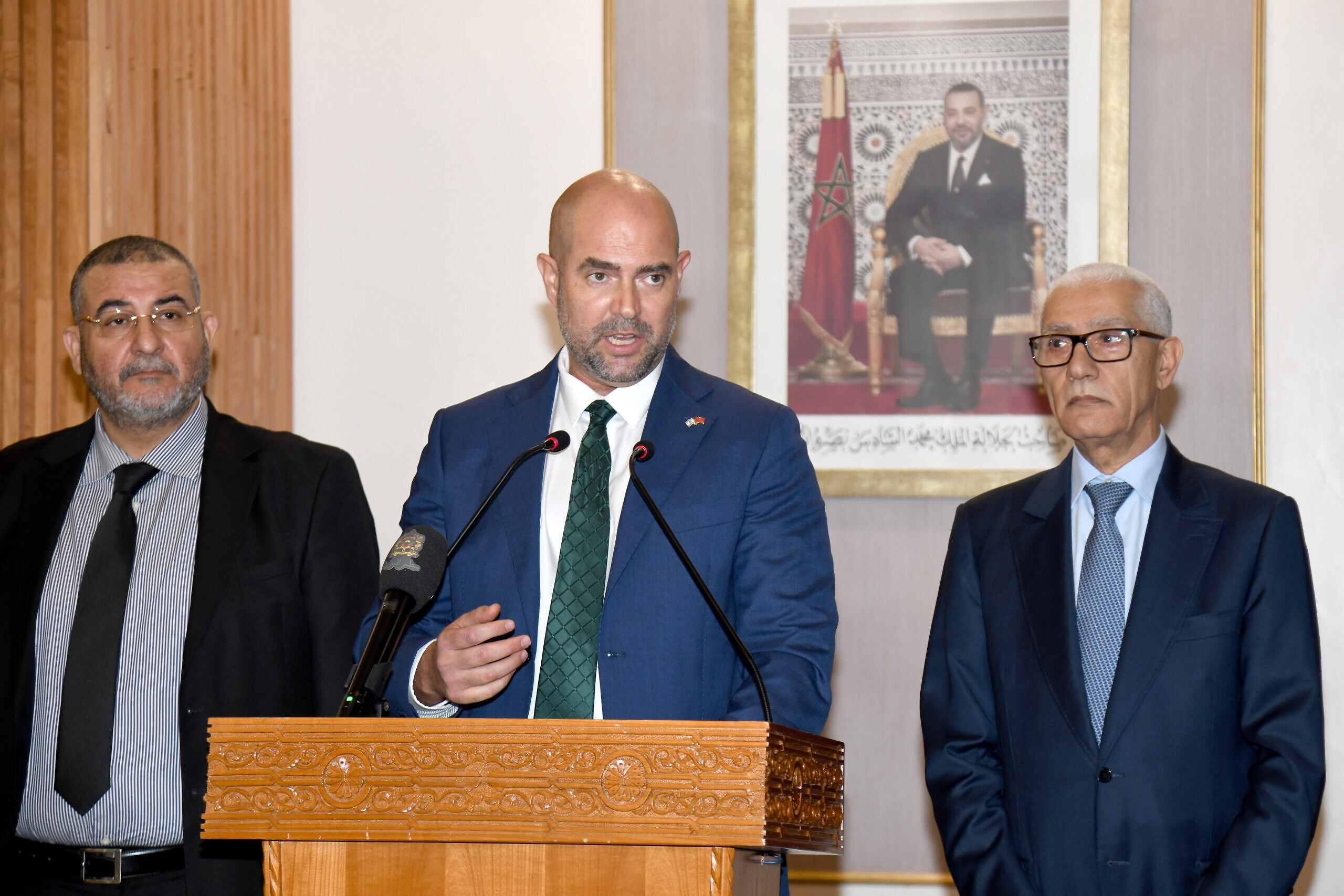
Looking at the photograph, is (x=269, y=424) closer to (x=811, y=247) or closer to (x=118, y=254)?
(x=118, y=254)

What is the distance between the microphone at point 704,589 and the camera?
6.06 feet

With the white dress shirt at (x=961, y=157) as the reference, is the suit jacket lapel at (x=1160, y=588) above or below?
below

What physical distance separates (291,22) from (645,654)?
275 cm

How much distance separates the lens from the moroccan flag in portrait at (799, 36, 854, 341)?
3.87m

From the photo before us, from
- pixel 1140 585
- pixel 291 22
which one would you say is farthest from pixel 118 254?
pixel 1140 585

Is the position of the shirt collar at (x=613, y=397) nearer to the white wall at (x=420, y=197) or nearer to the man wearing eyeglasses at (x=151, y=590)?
the man wearing eyeglasses at (x=151, y=590)

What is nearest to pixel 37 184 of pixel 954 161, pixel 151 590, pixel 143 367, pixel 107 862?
pixel 143 367

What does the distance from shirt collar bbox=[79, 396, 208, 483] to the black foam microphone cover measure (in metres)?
1.36

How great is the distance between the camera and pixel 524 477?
245 centimetres

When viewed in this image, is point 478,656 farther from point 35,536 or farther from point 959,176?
point 959,176

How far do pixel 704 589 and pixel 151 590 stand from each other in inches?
59.3

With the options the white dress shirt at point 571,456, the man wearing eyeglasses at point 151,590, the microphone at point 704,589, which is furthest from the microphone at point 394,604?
the man wearing eyeglasses at point 151,590

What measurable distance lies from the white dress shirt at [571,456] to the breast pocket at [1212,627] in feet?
3.51

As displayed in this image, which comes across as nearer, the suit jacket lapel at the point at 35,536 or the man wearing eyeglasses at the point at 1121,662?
the man wearing eyeglasses at the point at 1121,662
